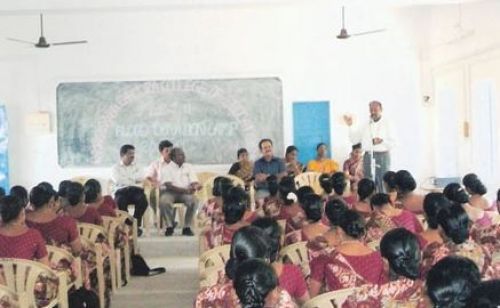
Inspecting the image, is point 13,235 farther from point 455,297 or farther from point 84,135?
point 84,135

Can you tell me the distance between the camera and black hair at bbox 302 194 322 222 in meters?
4.10

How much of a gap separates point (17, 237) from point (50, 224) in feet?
1.64

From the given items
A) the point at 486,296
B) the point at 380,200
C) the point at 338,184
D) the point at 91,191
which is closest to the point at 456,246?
the point at 380,200

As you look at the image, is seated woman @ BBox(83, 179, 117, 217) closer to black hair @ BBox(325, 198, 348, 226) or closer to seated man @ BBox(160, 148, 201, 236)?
seated man @ BBox(160, 148, 201, 236)

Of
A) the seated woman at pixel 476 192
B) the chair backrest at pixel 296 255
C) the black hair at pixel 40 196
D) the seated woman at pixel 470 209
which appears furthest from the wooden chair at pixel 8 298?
the seated woman at pixel 476 192

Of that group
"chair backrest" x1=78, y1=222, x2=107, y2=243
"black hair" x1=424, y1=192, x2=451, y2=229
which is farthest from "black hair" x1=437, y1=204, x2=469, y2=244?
"chair backrest" x1=78, y1=222, x2=107, y2=243

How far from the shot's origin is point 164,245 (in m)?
7.27

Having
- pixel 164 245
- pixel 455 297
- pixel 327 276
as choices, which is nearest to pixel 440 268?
pixel 455 297

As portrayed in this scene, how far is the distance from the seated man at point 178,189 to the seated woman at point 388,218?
143 inches

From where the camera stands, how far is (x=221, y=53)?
9.88 m

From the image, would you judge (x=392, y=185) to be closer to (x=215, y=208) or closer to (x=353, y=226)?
(x=215, y=208)

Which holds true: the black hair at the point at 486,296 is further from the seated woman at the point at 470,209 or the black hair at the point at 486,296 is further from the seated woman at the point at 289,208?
the seated woman at the point at 289,208

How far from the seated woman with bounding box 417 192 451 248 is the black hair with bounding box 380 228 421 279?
0.73m

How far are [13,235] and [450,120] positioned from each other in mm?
7106
